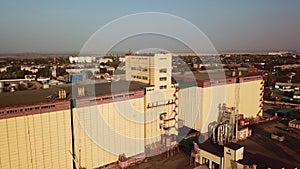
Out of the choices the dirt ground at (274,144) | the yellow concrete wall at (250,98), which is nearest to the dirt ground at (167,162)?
the dirt ground at (274,144)

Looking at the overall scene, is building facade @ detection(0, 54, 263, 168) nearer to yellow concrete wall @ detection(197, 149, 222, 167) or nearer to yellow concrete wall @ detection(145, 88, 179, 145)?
yellow concrete wall @ detection(145, 88, 179, 145)

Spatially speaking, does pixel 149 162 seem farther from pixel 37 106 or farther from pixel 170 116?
pixel 37 106

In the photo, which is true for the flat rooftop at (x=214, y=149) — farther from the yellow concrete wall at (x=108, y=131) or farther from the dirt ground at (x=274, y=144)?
the yellow concrete wall at (x=108, y=131)

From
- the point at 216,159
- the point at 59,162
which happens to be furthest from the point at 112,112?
the point at 216,159

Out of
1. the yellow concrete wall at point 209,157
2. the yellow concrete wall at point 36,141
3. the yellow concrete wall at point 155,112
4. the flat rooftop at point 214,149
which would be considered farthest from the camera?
the yellow concrete wall at point 155,112

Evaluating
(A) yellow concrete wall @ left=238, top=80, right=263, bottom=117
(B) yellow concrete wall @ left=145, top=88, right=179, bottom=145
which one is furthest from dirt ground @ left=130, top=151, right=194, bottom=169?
(A) yellow concrete wall @ left=238, top=80, right=263, bottom=117
